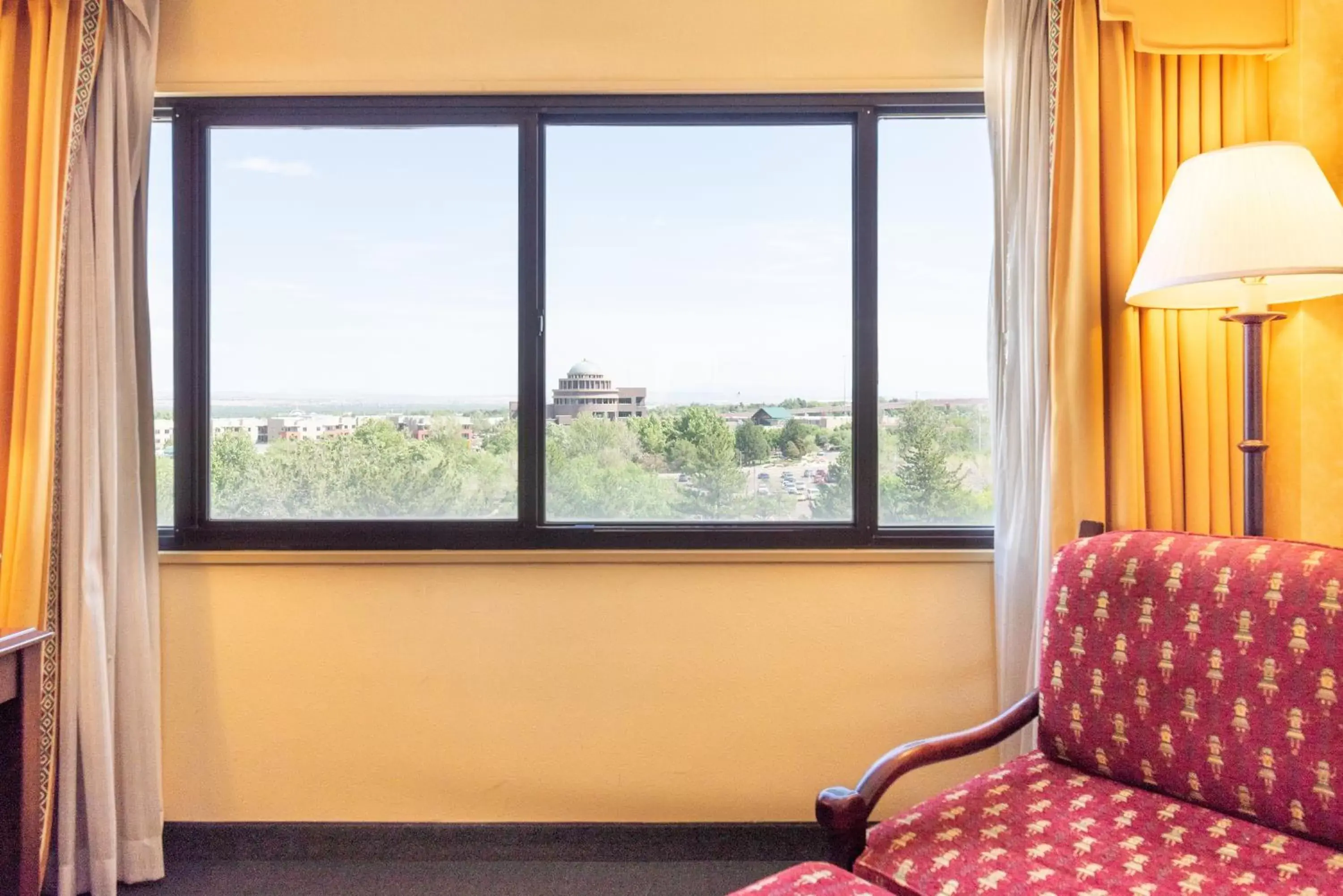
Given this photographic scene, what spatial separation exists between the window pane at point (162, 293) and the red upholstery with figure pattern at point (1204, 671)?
2.34 meters

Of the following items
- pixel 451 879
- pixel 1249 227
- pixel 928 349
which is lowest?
pixel 451 879

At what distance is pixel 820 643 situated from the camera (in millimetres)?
2143

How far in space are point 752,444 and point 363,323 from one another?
46.8 inches

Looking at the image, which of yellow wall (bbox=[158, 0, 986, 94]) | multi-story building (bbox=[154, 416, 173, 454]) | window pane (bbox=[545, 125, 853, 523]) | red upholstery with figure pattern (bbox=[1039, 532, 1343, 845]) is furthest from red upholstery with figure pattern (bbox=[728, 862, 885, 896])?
multi-story building (bbox=[154, 416, 173, 454])

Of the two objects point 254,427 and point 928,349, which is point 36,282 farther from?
point 928,349

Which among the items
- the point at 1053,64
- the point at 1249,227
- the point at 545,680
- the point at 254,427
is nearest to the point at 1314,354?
the point at 1249,227

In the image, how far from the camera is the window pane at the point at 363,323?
2.23 m

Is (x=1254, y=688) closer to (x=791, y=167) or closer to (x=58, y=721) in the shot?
(x=791, y=167)

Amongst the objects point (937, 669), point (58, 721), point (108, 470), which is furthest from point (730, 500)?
point (58, 721)

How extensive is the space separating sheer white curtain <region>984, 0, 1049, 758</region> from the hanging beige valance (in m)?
0.20

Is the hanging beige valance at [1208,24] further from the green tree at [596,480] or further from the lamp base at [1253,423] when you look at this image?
the green tree at [596,480]

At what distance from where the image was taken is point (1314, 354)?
182 centimetres

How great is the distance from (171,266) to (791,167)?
1.81 metres

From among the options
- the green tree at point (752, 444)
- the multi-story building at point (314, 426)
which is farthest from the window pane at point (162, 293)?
the green tree at point (752, 444)
